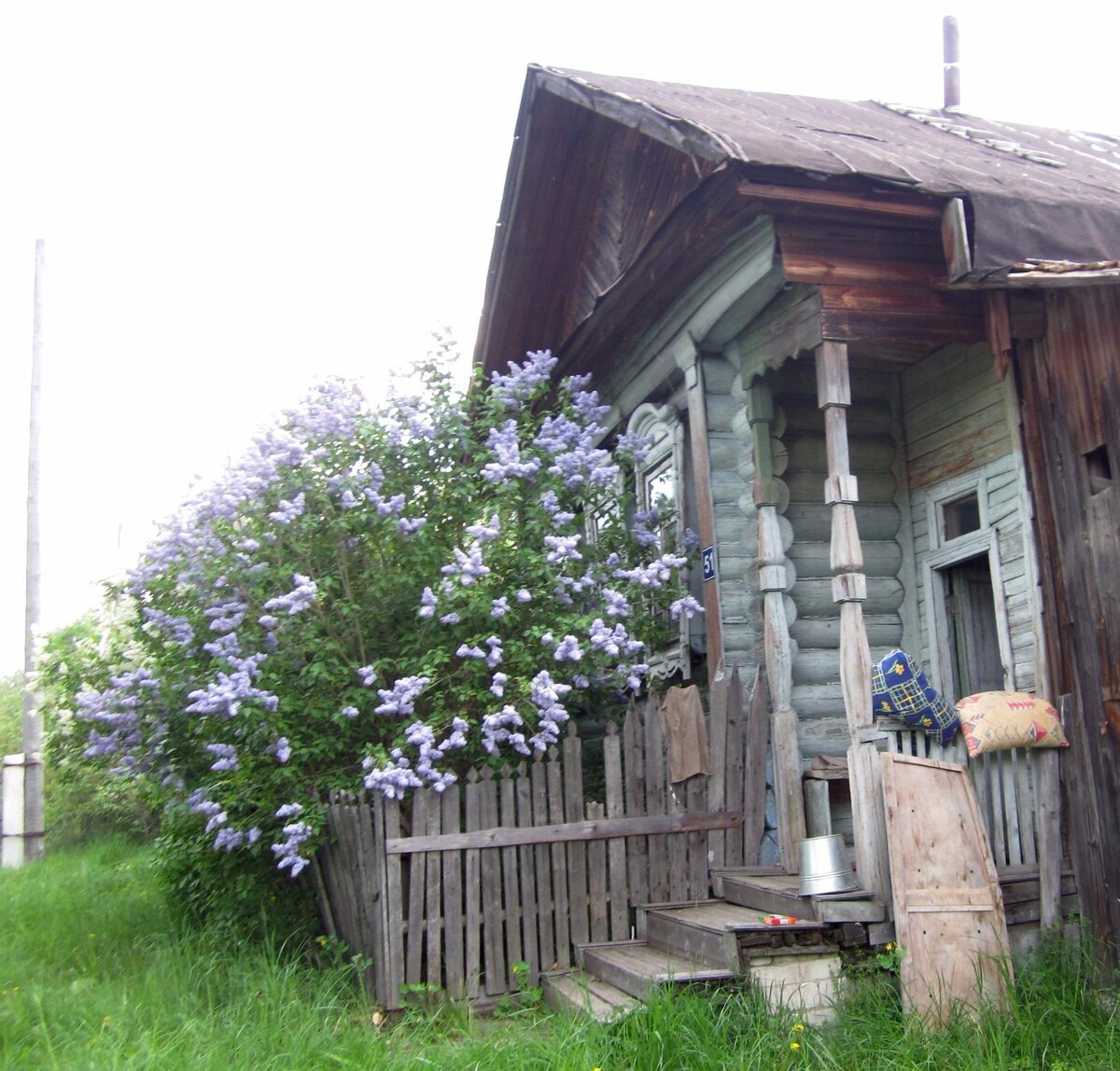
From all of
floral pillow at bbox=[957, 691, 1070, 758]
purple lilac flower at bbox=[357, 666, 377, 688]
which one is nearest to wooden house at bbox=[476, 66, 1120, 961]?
floral pillow at bbox=[957, 691, 1070, 758]

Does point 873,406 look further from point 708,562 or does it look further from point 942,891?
point 942,891

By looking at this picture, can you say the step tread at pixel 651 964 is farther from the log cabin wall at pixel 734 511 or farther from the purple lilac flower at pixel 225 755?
the purple lilac flower at pixel 225 755

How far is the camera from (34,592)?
600 inches

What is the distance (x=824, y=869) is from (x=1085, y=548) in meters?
2.10

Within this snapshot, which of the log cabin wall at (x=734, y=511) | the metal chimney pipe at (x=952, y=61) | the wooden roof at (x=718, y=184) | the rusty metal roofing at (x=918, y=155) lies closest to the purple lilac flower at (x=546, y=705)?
the log cabin wall at (x=734, y=511)

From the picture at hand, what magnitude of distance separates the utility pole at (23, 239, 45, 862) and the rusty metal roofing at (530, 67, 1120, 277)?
8624mm

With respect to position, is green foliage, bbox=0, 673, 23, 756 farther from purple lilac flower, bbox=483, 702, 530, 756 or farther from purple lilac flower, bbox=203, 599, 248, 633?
purple lilac flower, bbox=483, 702, 530, 756

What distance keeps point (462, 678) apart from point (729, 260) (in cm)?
298

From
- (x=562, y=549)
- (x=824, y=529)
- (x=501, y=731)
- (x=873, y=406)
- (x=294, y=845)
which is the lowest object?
(x=294, y=845)

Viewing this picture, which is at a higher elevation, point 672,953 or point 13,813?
point 13,813

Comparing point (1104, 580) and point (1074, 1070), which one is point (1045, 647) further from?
point (1074, 1070)

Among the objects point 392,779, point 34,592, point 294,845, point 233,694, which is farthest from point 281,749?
point 34,592

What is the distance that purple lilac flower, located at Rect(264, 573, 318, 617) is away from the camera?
6.85 m

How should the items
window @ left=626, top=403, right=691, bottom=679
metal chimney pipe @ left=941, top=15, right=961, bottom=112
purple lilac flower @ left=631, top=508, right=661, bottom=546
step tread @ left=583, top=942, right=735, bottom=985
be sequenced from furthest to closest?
metal chimney pipe @ left=941, top=15, right=961, bottom=112, window @ left=626, top=403, right=691, bottom=679, purple lilac flower @ left=631, top=508, right=661, bottom=546, step tread @ left=583, top=942, right=735, bottom=985
